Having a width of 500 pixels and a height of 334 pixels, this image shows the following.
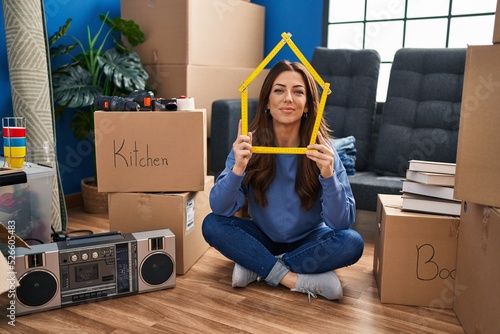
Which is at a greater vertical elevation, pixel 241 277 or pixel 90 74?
pixel 90 74

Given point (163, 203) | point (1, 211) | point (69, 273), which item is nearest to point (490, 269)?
point (163, 203)

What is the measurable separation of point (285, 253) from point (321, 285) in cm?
20

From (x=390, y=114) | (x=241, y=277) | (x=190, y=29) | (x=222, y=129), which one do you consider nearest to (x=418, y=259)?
(x=241, y=277)

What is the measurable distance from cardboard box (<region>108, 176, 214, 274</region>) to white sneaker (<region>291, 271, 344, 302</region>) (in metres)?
0.48

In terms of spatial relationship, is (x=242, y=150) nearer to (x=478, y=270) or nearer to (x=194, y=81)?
(x=478, y=270)

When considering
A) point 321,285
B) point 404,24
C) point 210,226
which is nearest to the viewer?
point 321,285

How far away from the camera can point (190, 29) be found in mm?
2822

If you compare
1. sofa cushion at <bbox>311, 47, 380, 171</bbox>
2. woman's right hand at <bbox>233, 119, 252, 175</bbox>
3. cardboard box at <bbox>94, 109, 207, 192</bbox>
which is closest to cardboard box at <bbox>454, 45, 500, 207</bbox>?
woman's right hand at <bbox>233, 119, 252, 175</bbox>

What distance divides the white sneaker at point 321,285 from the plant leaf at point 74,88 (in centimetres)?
152

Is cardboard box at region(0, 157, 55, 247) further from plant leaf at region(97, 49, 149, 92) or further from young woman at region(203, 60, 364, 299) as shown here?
plant leaf at region(97, 49, 149, 92)

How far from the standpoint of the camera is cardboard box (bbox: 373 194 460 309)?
1.62 metres

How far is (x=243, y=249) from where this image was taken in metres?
Answer: 1.76

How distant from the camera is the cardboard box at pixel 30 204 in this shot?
1.84 meters


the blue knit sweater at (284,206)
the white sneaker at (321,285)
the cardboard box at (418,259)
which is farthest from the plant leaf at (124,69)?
the cardboard box at (418,259)
